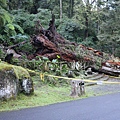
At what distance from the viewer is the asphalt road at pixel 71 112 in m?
5.77

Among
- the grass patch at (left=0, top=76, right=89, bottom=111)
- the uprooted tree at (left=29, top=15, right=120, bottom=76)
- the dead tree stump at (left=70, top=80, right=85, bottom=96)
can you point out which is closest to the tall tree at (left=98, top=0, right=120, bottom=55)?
the uprooted tree at (left=29, top=15, right=120, bottom=76)

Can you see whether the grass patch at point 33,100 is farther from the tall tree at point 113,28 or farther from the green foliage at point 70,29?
the green foliage at point 70,29

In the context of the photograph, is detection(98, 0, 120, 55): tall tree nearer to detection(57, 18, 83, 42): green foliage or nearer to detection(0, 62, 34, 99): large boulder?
detection(57, 18, 83, 42): green foliage

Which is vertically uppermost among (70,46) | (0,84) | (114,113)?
(70,46)

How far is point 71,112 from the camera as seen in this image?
6.33 m

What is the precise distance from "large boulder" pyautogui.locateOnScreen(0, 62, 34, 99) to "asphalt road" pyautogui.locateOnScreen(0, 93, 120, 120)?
3.73 ft

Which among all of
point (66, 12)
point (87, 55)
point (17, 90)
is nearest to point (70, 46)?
point (87, 55)

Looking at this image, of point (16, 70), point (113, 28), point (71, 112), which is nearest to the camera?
point (71, 112)

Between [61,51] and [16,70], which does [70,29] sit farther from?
[16,70]

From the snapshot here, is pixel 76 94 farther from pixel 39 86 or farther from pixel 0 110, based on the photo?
pixel 0 110

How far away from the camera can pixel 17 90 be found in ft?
25.5

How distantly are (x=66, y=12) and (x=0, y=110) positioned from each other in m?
30.0

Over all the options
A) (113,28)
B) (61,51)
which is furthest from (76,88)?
(113,28)

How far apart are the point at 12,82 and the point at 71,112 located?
2352 mm
